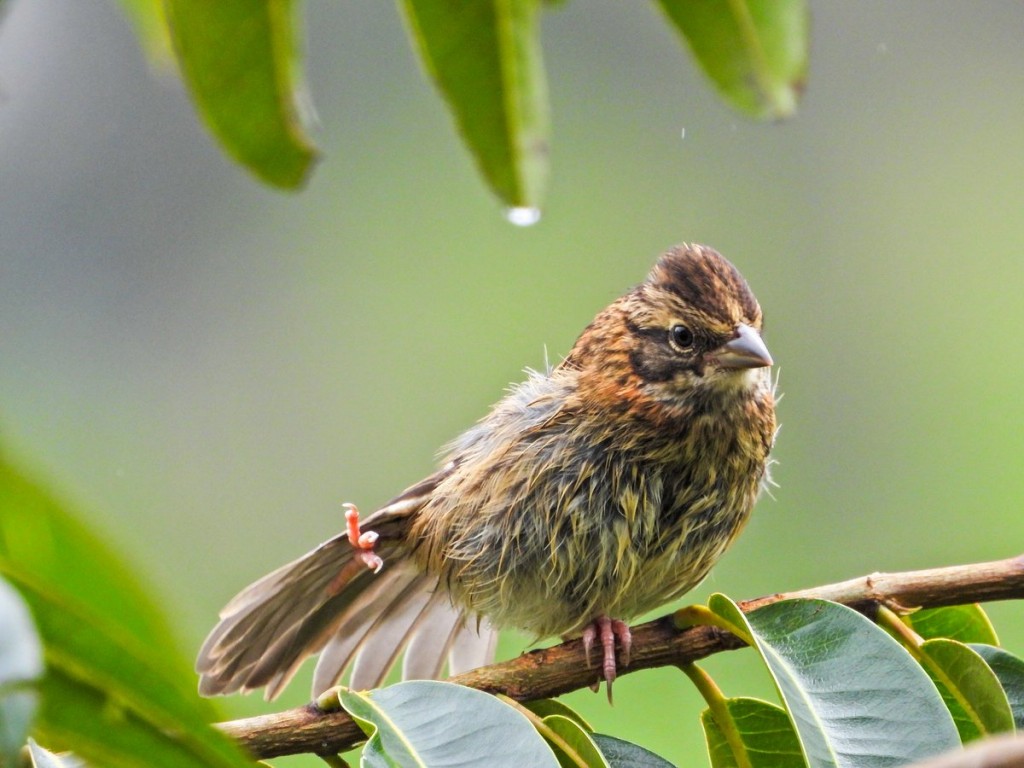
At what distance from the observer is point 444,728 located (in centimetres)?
205

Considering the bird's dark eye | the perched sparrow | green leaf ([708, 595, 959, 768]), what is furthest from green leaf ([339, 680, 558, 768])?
the bird's dark eye

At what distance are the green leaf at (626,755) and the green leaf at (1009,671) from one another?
2.04ft

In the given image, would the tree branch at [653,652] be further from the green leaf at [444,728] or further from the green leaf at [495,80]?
the green leaf at [495,80]

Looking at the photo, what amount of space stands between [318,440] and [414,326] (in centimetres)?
115

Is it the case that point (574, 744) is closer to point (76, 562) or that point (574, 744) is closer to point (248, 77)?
point (248, 77)

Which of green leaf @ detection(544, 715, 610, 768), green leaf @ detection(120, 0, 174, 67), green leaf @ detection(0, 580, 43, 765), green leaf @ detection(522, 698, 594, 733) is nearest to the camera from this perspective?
green leaf @ detection(0, 580, 43, 765)

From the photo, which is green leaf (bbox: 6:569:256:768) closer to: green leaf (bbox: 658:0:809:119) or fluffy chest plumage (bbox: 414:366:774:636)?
green leaf (bbox: 658:0:809:119)

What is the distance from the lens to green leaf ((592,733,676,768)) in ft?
7.38

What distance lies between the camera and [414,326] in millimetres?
9820

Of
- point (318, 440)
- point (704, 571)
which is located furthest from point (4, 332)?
point (704, 571)

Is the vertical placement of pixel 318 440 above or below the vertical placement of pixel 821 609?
above

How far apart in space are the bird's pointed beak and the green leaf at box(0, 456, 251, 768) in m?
2.27

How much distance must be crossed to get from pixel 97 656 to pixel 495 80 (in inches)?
38.2

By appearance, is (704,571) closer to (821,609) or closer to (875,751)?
(821,609)
